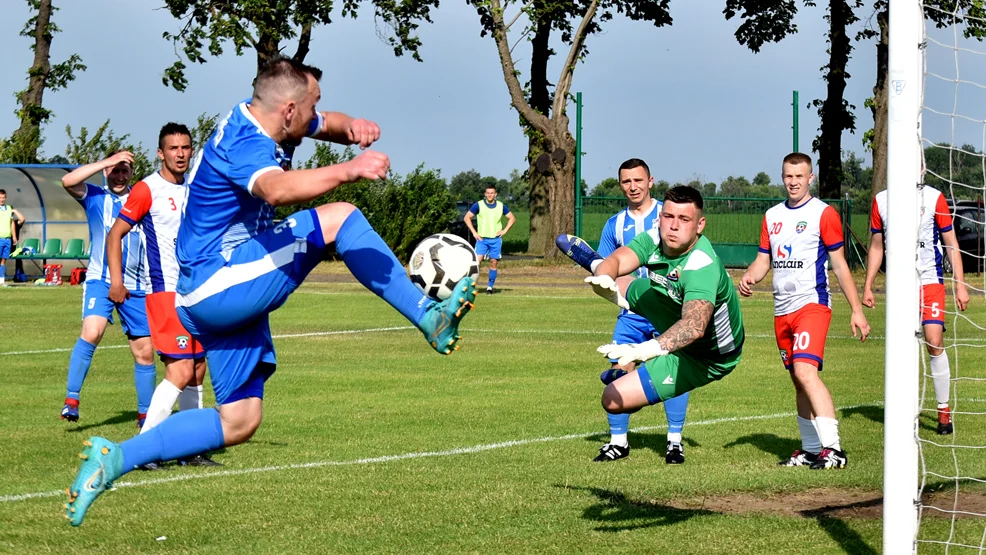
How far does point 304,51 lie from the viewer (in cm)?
3684

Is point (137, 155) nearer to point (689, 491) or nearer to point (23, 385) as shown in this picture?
point (23, 385)

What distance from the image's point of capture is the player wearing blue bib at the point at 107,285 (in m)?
9.45

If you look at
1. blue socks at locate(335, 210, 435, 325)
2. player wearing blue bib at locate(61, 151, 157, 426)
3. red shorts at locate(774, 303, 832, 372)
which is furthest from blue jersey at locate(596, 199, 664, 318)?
blue socks at locate(335, 210, 435, 325)

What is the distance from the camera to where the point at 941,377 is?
32.6ft

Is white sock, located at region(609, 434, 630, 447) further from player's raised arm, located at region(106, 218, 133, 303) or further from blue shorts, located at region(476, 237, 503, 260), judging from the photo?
blue shorts, located at region(476, 237, 503, 260)

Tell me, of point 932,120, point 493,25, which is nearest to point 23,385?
point 932,120

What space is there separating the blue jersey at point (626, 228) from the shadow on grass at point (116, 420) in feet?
13.8

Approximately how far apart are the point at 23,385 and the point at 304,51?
25.8 m

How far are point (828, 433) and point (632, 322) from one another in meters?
1.71

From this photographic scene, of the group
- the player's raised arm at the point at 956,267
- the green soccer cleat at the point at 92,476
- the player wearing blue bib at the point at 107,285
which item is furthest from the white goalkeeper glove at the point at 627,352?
the player wearing blue bib at the point at 107,285

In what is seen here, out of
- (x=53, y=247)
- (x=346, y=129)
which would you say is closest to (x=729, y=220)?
(x=53, y=247)

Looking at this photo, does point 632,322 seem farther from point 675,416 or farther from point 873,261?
point 873,261

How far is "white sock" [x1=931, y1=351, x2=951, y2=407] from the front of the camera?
9961 millimetres

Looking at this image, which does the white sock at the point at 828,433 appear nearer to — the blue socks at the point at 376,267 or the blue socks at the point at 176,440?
the blue socks at the point at 376,267
